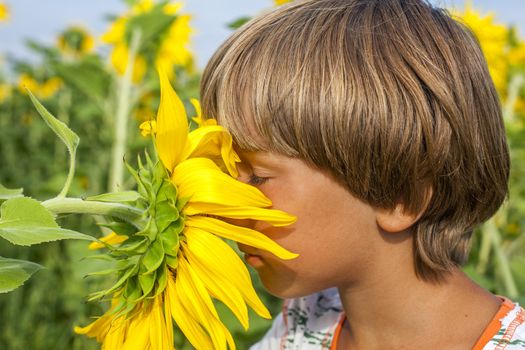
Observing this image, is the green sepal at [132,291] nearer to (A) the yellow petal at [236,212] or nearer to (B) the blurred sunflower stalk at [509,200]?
(A) the yellow petal at [236,212]

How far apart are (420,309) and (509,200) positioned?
804 mm

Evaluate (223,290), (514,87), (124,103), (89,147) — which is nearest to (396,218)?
(223,290)

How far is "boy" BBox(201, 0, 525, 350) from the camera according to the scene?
105 centimetres

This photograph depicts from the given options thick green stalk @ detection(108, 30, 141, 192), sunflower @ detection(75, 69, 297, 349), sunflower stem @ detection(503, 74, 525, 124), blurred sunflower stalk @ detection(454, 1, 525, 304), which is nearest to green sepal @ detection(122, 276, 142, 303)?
sunflower @ detection(75, 69, 297, 349)

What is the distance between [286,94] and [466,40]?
0.29m

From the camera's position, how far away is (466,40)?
3.76 feet

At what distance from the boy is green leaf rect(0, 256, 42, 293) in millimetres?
341

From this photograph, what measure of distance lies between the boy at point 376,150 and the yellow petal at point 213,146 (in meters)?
0.05

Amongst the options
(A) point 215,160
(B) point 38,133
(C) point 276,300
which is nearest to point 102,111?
(C) point 276,300

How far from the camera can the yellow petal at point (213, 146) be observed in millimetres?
954

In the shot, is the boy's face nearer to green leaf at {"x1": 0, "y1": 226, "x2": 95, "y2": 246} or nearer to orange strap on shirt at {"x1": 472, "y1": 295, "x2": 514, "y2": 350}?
orange strap on shirt at {"x1": 472, "y1": 295, "x2": 514, "y2": 350}

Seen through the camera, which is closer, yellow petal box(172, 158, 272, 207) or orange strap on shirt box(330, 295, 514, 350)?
yellow petal box(172, 158, 272, 207)

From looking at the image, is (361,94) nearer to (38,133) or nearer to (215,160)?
(215,160)

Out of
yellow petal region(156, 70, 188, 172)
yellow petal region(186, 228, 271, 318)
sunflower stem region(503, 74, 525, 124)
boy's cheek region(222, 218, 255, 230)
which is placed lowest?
yellow petal region(186, 228, 271, 318)
